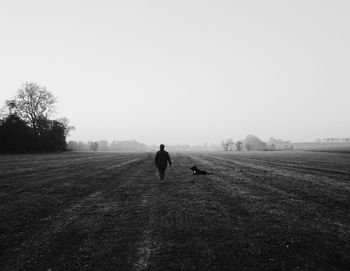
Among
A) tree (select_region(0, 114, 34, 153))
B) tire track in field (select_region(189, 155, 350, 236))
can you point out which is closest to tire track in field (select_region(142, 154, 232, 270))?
tire track in field (select_region(189, 155, 350, 236))

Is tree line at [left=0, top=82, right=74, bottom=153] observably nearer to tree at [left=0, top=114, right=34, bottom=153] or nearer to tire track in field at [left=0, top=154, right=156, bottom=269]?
tree at [left=0, top=114, right=34, bottom=153]

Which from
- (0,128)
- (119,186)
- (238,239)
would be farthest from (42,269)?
(0,128)

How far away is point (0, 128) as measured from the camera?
57.4 meters

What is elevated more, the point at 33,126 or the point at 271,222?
the point at 33,126

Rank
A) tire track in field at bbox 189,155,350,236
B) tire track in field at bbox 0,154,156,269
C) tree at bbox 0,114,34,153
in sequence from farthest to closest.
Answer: tree at bbox 0,114,34,153 → tire track in field at bbox 189,155,350,236 → tire track in field at bbox 0,154,156,269

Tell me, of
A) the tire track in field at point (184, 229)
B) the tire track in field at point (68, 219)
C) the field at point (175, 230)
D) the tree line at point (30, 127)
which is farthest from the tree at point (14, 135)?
the tire track in field at point (184, 229)

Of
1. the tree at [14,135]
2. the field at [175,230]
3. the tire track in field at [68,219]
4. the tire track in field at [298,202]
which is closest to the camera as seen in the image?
the field at [175,230]

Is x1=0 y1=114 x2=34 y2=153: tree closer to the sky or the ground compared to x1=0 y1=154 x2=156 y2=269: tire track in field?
closer to the sky

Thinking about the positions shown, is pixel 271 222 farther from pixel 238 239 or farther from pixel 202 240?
pixel 202 240

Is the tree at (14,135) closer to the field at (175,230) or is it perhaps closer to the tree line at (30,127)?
the tree line at (30,127)

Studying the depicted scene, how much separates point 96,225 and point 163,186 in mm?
8045

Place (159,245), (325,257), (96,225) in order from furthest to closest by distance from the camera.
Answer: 1. (96,225)
2. (159,245)
3. (325,257)

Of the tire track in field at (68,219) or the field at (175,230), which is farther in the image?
the tire track in field at (68,219)

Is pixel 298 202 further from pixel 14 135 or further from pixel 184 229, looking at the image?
pixel 14 135
